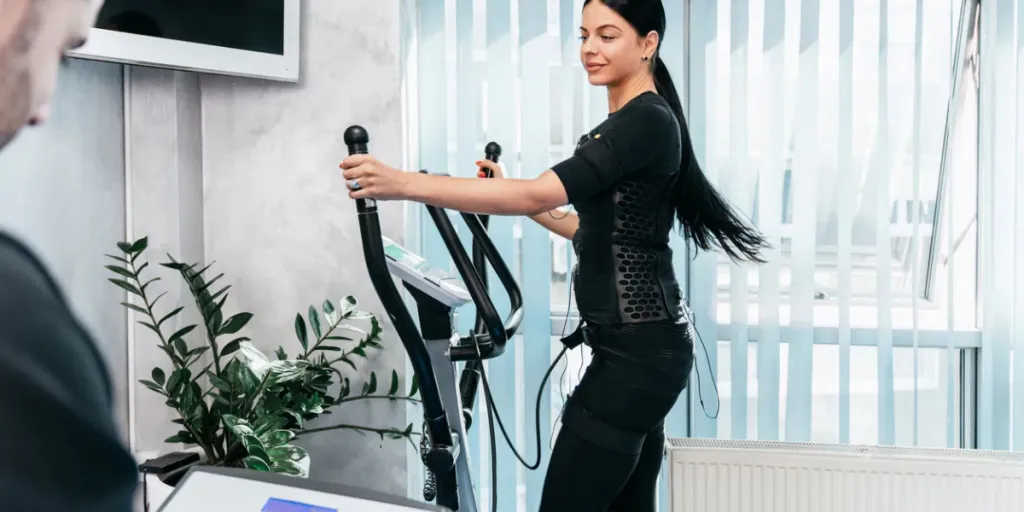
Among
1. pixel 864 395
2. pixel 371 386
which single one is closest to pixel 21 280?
pixel 371 386

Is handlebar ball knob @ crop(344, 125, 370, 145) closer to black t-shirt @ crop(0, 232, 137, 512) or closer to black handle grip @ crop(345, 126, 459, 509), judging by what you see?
black handle grip @ crop(345, 126, 459, 509)

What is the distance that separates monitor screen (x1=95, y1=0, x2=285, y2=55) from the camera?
1.68m

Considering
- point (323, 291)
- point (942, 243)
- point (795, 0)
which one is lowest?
point (323, 291)

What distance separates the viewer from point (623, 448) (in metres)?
1.43

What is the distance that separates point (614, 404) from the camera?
4.66 ft

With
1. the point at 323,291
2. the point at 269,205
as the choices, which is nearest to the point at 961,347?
the point at 323,291

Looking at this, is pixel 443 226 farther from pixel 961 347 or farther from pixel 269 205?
pixel 961 347

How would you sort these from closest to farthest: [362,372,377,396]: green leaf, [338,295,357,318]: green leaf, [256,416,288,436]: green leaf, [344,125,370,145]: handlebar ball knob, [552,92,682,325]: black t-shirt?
[344,125,370,145]: handlebar ball knob, [552,92,682,325]: black t-shirt, [256,416,288,436]: green leaf, [338,295,357,318]: green leaf, [362,372,377,396]: green leaf

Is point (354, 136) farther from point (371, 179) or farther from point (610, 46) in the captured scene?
point (610, 46)

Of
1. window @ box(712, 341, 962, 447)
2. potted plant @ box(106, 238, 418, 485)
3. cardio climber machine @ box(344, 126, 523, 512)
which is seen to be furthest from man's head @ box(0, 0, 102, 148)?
window @ box(712, 341, 962, 447)

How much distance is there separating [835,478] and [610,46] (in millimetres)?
1290

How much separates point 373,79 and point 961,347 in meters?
1.80

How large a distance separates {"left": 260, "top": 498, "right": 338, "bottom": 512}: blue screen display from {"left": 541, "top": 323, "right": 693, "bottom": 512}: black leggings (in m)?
0.94

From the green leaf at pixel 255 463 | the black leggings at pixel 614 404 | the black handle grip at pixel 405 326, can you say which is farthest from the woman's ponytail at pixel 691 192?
the green leaf at pixel 255 463
